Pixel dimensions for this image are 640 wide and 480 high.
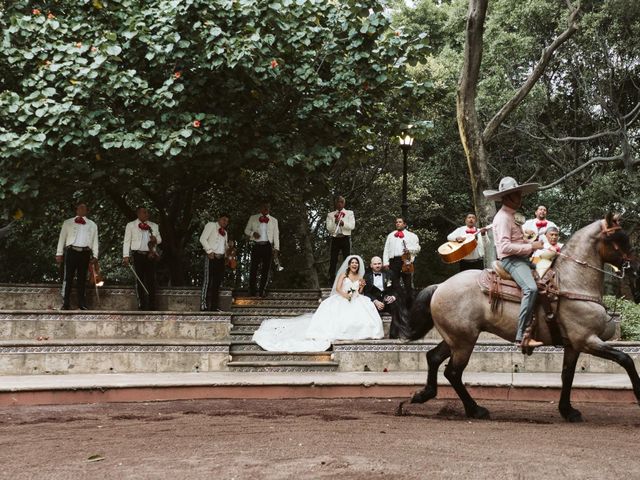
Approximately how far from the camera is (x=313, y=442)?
741cm

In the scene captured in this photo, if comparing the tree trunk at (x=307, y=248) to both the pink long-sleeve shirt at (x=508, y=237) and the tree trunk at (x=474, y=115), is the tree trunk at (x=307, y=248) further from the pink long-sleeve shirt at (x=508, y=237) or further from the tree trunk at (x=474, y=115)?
the pink long-sleeve shirt at (x=508, y=237)

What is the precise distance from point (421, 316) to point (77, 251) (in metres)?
8.78

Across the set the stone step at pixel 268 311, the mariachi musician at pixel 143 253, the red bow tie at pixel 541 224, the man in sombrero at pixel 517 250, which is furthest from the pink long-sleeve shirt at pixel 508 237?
the mariachi musician at pixel 143 253

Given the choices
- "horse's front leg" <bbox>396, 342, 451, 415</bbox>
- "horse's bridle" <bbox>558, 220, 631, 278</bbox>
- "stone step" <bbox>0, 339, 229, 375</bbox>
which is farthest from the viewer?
"stone step" <bbox>0, 339, 229, 375</bbox>

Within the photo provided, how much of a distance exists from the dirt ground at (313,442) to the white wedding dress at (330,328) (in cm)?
463

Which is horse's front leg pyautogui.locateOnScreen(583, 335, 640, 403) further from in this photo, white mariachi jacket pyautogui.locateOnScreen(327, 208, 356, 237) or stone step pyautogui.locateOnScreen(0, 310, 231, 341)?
white mariachi jacket pyautogui.locateOnScreen(327, 208, 356, 237)

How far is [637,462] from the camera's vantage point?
6.49 m

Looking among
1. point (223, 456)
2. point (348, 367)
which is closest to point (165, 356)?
point (348, 367)

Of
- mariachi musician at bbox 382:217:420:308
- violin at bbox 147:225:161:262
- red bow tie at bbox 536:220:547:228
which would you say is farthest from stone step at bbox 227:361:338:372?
red bow tie at bbox 536:220:547:228

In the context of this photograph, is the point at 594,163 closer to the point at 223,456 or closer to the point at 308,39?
the point at 308,39

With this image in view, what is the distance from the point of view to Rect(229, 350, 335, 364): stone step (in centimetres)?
1471

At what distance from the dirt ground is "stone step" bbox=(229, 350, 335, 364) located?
4.00 metres

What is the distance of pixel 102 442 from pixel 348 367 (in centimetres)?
737

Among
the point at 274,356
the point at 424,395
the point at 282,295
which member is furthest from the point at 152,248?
the point at 424,395
